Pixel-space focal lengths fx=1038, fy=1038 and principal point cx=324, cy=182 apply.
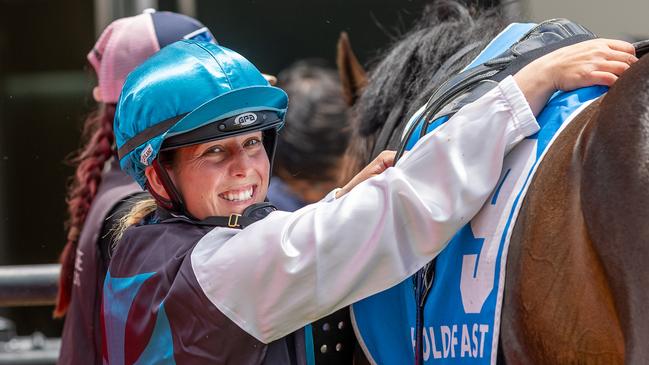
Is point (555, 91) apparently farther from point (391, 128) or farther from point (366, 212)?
point (391, 128)

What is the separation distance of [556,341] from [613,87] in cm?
37

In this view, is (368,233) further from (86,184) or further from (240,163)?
(86,184)

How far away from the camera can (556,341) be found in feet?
4.81

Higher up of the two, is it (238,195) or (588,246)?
(588,246)

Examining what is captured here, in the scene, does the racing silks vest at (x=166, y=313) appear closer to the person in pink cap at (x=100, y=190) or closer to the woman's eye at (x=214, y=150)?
the woman's eye at (x=214, y=150)

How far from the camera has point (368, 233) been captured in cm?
164

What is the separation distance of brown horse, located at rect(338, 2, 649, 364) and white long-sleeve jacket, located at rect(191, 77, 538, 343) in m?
0.10

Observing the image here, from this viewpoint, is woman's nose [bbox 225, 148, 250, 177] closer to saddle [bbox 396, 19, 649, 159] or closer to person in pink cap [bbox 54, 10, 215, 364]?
saddle [bbox 396, 19, 649, 159]

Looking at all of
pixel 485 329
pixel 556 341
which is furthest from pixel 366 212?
pixel 556 341

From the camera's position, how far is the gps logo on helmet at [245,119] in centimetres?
186

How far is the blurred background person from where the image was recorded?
4.45 metres

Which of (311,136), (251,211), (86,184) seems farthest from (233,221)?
(311,136)

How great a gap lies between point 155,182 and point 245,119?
24 centimetres

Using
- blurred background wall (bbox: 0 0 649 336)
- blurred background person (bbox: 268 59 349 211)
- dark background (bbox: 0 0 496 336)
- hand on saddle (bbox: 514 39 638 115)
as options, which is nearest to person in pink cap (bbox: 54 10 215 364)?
hand on saddle (bbox: 514 39 638 115)
